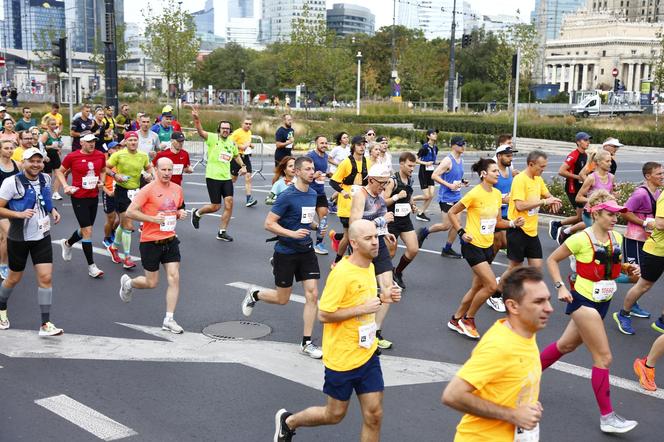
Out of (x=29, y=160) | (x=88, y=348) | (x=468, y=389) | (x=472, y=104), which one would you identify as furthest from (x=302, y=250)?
(x=472, y=104)

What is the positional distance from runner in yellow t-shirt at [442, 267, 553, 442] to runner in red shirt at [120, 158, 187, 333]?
4993mm

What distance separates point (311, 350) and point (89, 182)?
15.5ft

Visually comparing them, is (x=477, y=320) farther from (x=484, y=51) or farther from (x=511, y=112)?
(x=484, y=51)

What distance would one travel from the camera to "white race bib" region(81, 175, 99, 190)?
10406mm

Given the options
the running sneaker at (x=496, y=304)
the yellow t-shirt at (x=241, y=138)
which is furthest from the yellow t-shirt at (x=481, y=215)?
the yellow t-shirt at (x=241, y=138)

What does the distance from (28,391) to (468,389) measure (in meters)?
4.40

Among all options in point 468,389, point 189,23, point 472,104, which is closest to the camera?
point 468,389

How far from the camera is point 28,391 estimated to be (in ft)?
21.1

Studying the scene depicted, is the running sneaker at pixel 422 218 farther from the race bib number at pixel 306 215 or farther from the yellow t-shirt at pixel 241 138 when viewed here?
the race bib number at pixel 306 215

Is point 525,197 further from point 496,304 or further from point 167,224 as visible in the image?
point 167,224

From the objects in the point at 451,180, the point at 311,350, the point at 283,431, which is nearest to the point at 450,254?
the point at 451,180

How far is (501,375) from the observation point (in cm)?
354

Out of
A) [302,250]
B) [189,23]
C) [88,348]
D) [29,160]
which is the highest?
[189,23]

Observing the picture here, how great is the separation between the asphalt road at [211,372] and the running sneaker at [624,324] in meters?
0.12
